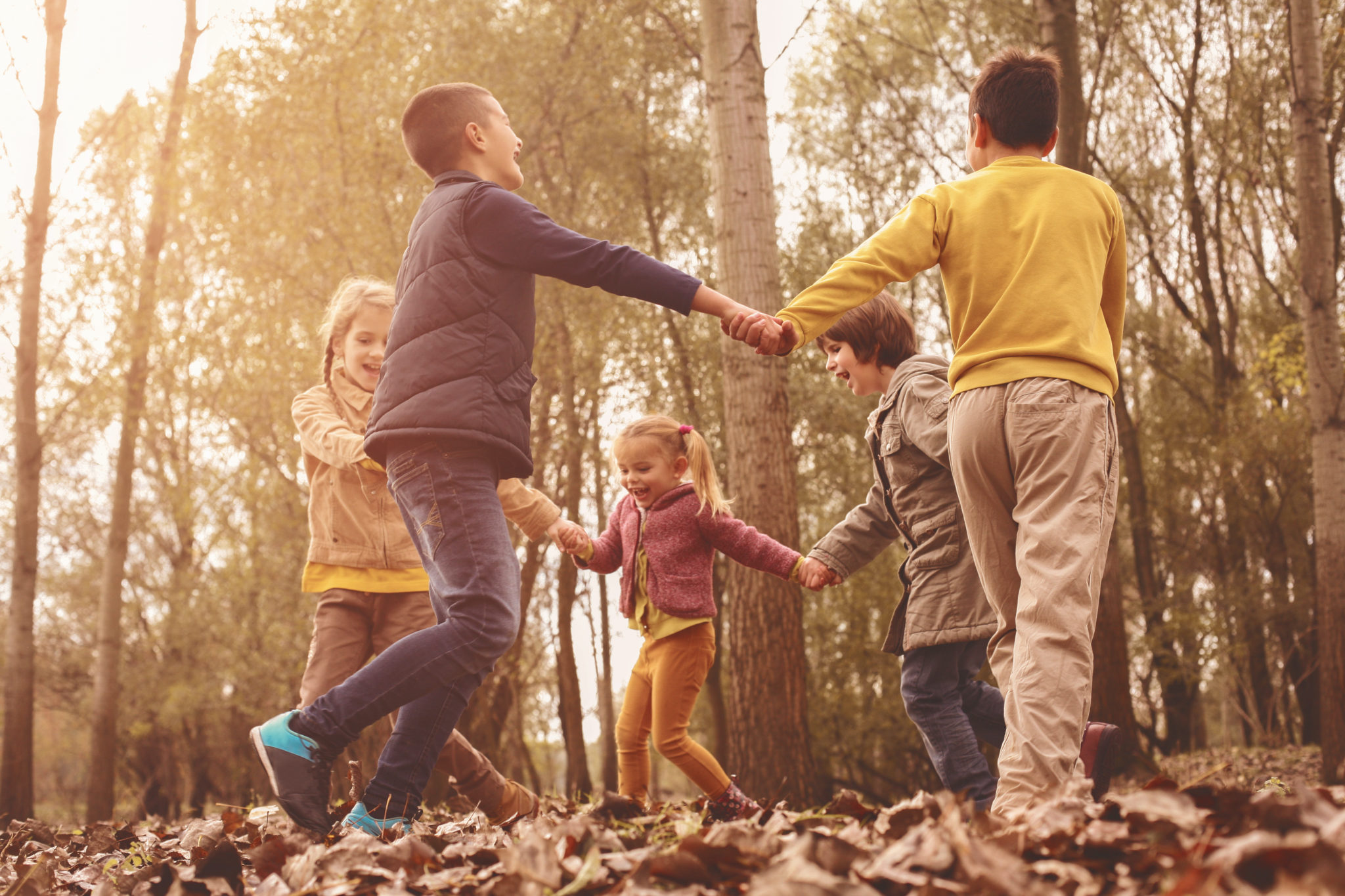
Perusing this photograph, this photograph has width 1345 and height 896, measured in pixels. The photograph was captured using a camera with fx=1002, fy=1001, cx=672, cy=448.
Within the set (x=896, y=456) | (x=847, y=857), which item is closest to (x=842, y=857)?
(x=847, y=857)

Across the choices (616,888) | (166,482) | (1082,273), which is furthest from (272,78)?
(616,888)

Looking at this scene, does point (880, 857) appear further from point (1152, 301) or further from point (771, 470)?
point (1152, 301)

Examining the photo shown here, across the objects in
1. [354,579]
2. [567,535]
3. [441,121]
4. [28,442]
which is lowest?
[354,579]

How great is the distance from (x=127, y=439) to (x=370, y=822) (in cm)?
883

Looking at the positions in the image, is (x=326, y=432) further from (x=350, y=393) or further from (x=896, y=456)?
(x=896, y=456)

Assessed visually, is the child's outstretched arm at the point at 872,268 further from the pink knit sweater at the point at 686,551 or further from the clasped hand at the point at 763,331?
the pink knit sweater at the point at 686,551

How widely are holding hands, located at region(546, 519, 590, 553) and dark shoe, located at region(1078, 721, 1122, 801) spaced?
1.85 m

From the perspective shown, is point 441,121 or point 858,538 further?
point 858,538

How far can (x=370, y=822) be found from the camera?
2830 millimetres

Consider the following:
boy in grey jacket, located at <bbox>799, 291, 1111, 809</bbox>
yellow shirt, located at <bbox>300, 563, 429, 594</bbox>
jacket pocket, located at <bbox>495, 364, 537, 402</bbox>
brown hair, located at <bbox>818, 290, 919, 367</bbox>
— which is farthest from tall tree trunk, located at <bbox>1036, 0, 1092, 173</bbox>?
yellow shirt, located at <bbox>300, 563, 429, 594</bbox>

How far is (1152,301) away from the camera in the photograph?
16.9 meters

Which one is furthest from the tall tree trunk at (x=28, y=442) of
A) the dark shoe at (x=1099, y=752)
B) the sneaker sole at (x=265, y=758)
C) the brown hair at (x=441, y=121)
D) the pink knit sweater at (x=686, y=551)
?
the dark shoe at (x=1099, y=752)

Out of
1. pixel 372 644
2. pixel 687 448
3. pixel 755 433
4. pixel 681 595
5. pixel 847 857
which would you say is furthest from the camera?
pixel 755 433

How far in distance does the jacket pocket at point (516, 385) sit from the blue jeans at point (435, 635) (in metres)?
0.19
